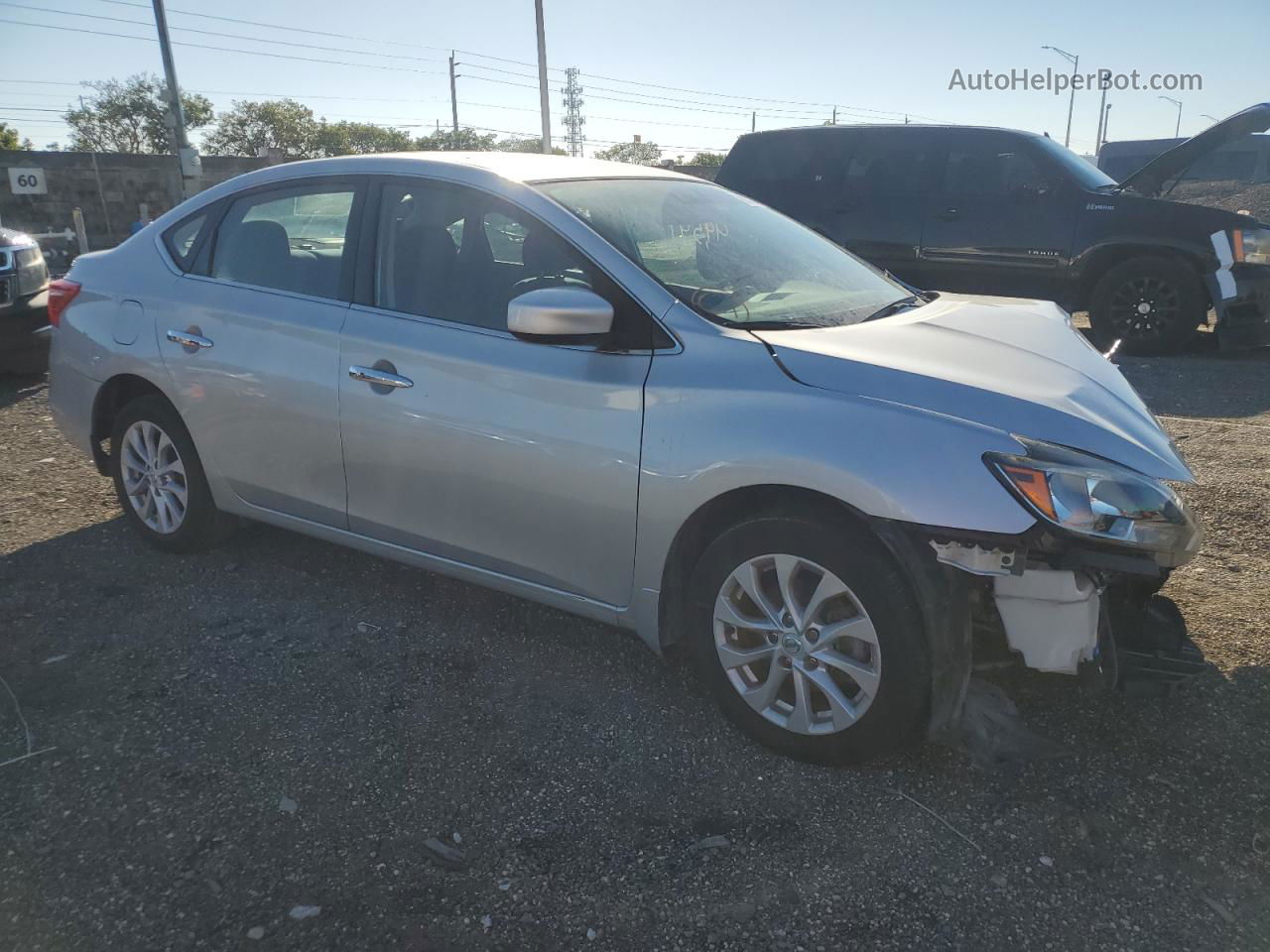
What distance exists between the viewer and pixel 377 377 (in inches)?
130

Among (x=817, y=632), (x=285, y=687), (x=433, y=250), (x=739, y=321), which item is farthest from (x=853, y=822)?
(x=433, y=250)

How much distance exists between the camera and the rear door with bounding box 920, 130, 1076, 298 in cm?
852

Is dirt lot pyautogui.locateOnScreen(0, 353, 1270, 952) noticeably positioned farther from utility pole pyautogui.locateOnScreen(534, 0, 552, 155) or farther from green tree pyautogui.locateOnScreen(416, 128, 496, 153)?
green tree pyautogui.locateOnScreen(416, 128, 496, 153)

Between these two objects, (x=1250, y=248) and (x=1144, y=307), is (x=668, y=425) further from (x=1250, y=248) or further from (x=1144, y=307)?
(x=1250, y=248)

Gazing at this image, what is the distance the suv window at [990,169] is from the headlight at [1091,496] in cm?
702

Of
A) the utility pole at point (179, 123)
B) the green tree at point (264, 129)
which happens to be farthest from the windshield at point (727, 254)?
the green tree at point (264, 129)

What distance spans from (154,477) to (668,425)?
2.63m

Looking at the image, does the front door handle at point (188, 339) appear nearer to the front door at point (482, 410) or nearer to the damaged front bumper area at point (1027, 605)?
the front door at point (482, 410)

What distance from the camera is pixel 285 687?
10.6ft

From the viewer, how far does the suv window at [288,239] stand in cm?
361

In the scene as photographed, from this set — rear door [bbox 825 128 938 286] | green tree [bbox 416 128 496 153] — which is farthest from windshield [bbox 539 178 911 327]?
green tree [bbox 416 128 496 153]

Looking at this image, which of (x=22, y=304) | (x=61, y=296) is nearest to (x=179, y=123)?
(x=22, y=304)

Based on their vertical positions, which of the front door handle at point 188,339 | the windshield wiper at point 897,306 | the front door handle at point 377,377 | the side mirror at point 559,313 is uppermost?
the side mirror at point 559,313

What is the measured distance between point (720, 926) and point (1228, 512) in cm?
355
